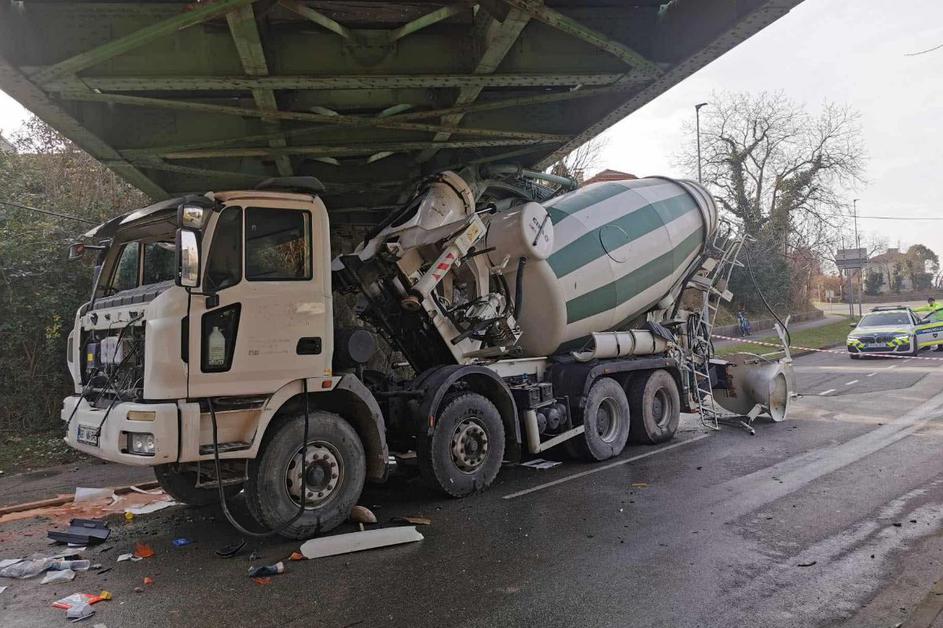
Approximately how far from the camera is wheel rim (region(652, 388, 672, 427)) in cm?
923

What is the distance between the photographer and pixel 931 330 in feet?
67.4

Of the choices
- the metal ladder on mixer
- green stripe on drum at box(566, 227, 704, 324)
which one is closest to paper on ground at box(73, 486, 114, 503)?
green stripe on drum at box(566, 227, 704, 324)

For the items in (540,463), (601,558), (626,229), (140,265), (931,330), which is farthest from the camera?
(931,330)

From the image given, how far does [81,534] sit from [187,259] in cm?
281

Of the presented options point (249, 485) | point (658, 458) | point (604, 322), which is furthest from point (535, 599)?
point (604, 322)

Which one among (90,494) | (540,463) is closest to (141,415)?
(90,494)

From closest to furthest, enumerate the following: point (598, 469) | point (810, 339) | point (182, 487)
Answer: point (182, 487)
point (598, 469)
point (810, 339)

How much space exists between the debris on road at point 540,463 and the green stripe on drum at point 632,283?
1842 millimetres

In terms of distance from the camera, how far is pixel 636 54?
6613mm

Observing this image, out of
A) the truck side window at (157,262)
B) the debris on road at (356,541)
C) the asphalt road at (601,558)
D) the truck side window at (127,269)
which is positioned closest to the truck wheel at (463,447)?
the asphalt road at (601,558)

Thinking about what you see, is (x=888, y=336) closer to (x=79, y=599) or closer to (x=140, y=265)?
(x=140, y=265)

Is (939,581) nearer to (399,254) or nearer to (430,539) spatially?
(430,539)

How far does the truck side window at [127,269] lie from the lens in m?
5.91

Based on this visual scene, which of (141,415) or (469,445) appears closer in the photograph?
(141,415)
